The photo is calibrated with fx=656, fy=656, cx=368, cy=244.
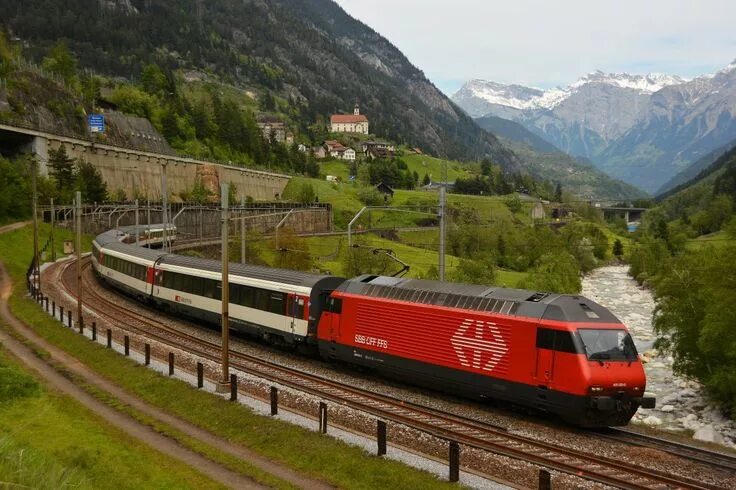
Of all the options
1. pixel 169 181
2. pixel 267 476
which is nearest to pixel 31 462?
pixel 267 476

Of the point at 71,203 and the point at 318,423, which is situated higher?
the point at 71,203

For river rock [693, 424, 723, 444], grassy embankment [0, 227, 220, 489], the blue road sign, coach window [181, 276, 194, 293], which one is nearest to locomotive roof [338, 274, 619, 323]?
river rock [693, 424, 723, 444]

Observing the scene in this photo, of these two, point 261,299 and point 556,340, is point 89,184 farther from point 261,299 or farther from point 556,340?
point 556,340

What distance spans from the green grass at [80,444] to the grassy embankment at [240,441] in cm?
9

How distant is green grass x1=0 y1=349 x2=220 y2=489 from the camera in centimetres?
1342

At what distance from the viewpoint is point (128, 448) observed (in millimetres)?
16656

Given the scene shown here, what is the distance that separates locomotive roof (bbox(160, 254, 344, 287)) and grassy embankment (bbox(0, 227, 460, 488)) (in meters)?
7.52

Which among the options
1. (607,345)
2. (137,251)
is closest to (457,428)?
(607,345)

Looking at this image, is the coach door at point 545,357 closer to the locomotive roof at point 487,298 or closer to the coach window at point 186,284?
the locomotive roof at point 487,298

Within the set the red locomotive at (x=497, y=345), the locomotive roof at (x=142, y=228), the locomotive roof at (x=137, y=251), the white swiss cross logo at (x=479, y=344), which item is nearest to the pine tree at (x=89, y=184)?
the locomotive roof at (x=142, y=228)

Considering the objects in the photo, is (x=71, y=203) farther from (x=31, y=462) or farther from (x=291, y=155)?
(x=291, y=155)

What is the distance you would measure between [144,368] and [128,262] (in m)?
23.0

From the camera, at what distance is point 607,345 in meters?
19.3

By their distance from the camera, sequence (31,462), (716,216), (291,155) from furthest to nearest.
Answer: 1. (291,155)
2. (716,216)
3. (31,462)
